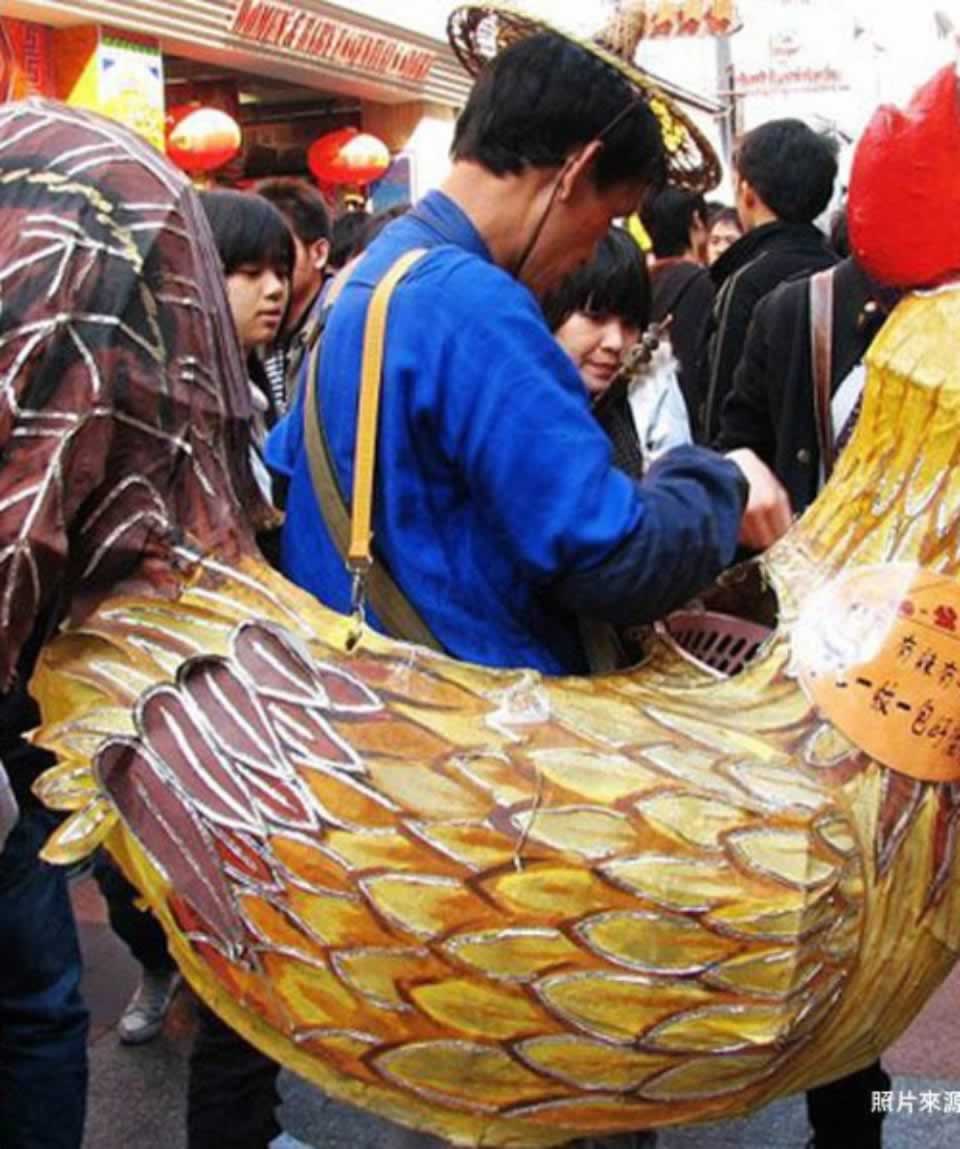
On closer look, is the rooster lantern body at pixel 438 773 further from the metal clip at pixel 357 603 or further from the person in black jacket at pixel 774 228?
the person in black jacket at pixel 774 228

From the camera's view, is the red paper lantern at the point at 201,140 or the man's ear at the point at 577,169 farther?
the red paper lantern at the point at 201,140

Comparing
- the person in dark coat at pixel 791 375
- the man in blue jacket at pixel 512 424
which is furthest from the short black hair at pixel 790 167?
the man in blue jacket at pixel 512 424

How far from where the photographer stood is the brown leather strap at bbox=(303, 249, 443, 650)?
59.7 inches

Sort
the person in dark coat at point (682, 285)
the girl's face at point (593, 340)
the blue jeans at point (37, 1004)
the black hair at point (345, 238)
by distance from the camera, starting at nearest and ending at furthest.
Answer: the blue jeans at point (37, 1004)
the girl's face at point (593, 340)
the person in dark coat at point (682, 285)
the black hair at point (345, 238)

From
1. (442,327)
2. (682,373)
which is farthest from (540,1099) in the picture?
(682,373)

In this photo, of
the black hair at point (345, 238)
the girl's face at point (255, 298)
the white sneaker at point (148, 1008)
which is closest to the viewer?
the girl's face at point (255, 298)

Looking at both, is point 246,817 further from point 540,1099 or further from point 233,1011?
point 540,1099

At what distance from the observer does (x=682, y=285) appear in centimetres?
448

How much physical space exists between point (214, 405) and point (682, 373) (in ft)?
9.86

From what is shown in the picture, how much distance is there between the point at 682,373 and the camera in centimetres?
443

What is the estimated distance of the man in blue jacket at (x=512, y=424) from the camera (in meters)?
1.47

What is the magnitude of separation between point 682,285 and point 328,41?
6.65 metres

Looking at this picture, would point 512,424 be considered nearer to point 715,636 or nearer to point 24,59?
point 715,636

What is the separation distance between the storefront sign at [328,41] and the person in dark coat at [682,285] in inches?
220
